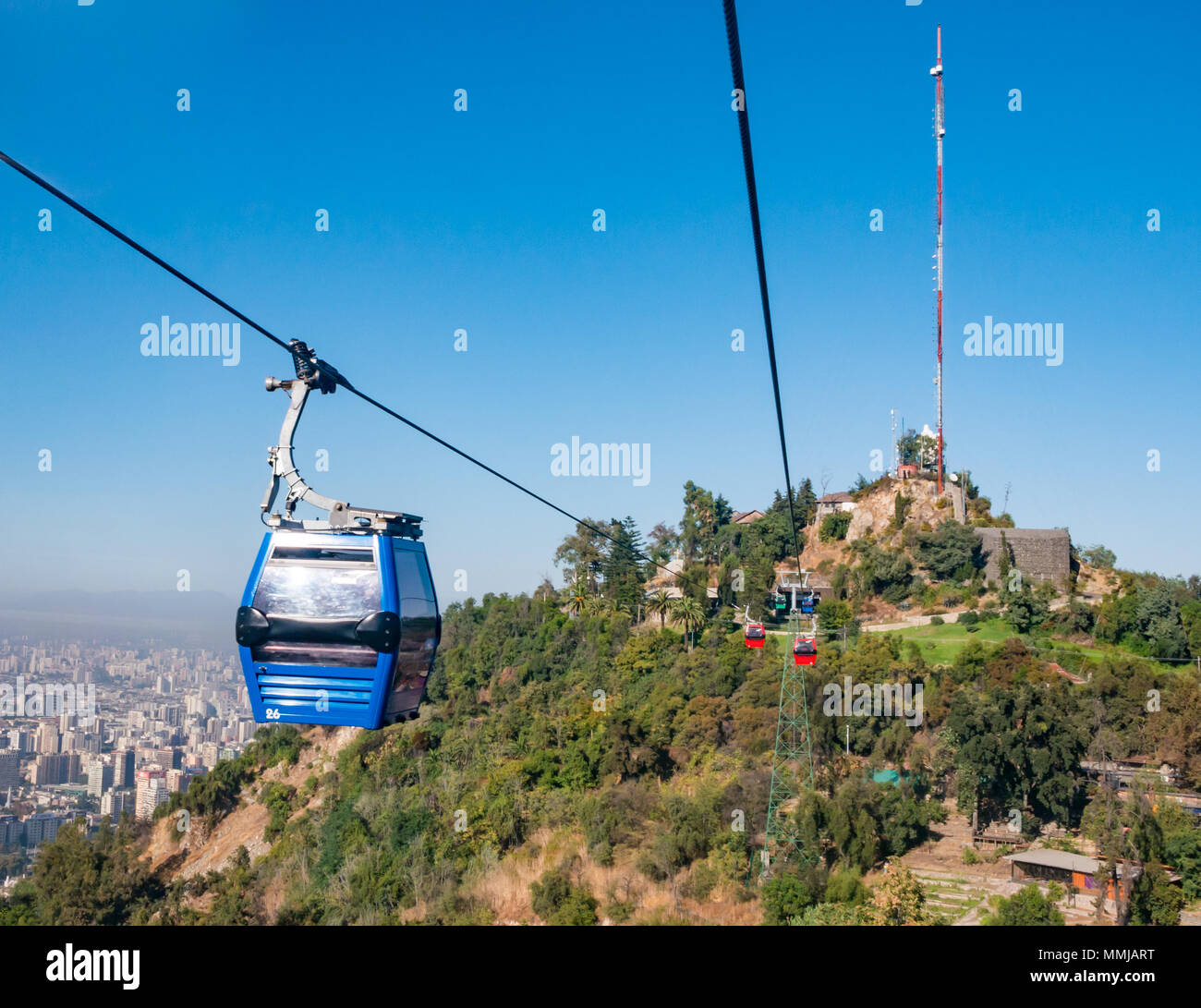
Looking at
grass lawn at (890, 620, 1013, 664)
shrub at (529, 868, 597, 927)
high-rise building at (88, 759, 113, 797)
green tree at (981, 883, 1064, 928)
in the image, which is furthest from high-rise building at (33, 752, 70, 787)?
green tree at (981, 883, 1064, 928)

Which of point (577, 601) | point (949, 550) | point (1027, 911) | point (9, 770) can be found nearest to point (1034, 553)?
point (949, 550)

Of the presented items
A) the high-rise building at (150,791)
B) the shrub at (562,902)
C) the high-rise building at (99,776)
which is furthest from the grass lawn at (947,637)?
the high-rise building at (99,776)

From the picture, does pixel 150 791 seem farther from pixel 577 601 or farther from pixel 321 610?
pixel 321 610

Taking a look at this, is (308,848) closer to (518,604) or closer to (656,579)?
(518,604)

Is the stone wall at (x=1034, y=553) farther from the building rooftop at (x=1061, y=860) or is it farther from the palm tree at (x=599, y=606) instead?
the building rooftop at (x=1061, y=860)

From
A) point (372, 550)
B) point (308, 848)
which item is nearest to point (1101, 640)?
point (308, 848)

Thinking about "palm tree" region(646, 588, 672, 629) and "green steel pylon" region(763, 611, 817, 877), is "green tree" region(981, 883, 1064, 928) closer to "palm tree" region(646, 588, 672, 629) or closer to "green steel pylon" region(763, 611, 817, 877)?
"green steel pylon" region(763, 611, 817, 877)

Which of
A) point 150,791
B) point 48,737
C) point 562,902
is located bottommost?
point 150,791
